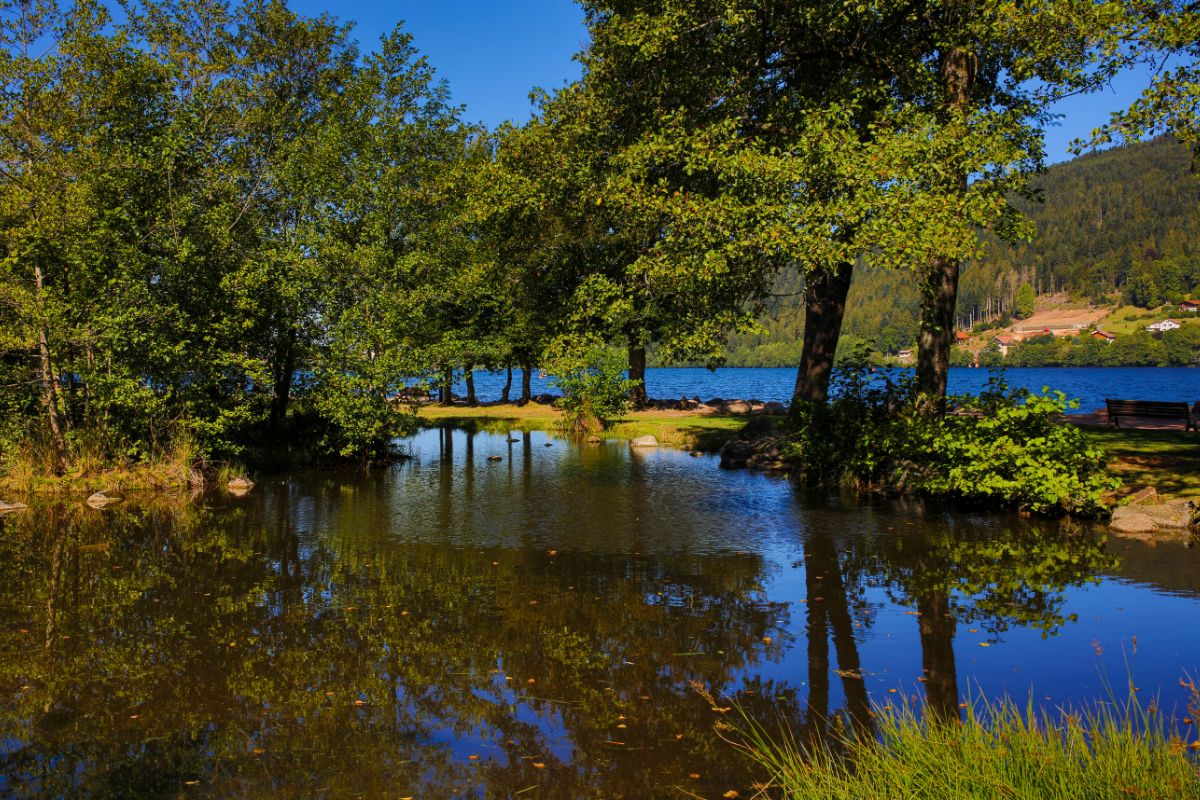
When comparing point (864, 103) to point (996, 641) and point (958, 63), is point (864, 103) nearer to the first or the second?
point (958, 63)

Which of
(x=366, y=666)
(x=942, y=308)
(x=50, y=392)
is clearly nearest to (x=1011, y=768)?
(x=366, y=666)

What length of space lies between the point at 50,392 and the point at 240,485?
4.74m

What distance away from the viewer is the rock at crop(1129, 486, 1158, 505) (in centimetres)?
1541

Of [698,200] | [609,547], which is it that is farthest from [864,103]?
[609,547]

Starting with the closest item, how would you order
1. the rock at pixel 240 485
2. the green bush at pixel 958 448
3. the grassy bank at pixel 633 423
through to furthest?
the green bush at pixel 958 448 → the rock at pixel 240 485 → the grassy bank at pixel 633 423

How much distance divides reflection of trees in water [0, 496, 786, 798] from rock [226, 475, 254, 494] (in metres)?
6.50

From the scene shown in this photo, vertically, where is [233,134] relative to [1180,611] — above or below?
above

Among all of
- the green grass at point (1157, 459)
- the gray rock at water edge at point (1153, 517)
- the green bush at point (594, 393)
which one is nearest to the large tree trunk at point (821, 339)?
the green grass at point (1157, 459)

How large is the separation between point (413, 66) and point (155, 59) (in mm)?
9136

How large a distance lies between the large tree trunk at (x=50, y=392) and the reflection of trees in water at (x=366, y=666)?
632 cm

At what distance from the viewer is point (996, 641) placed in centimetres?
919

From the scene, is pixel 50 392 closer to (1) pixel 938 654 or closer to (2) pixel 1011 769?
(1) pixel 938 654

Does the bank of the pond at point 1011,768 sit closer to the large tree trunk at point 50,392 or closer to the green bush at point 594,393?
the large tree trunk at point 50,392

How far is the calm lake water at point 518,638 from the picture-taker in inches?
257
